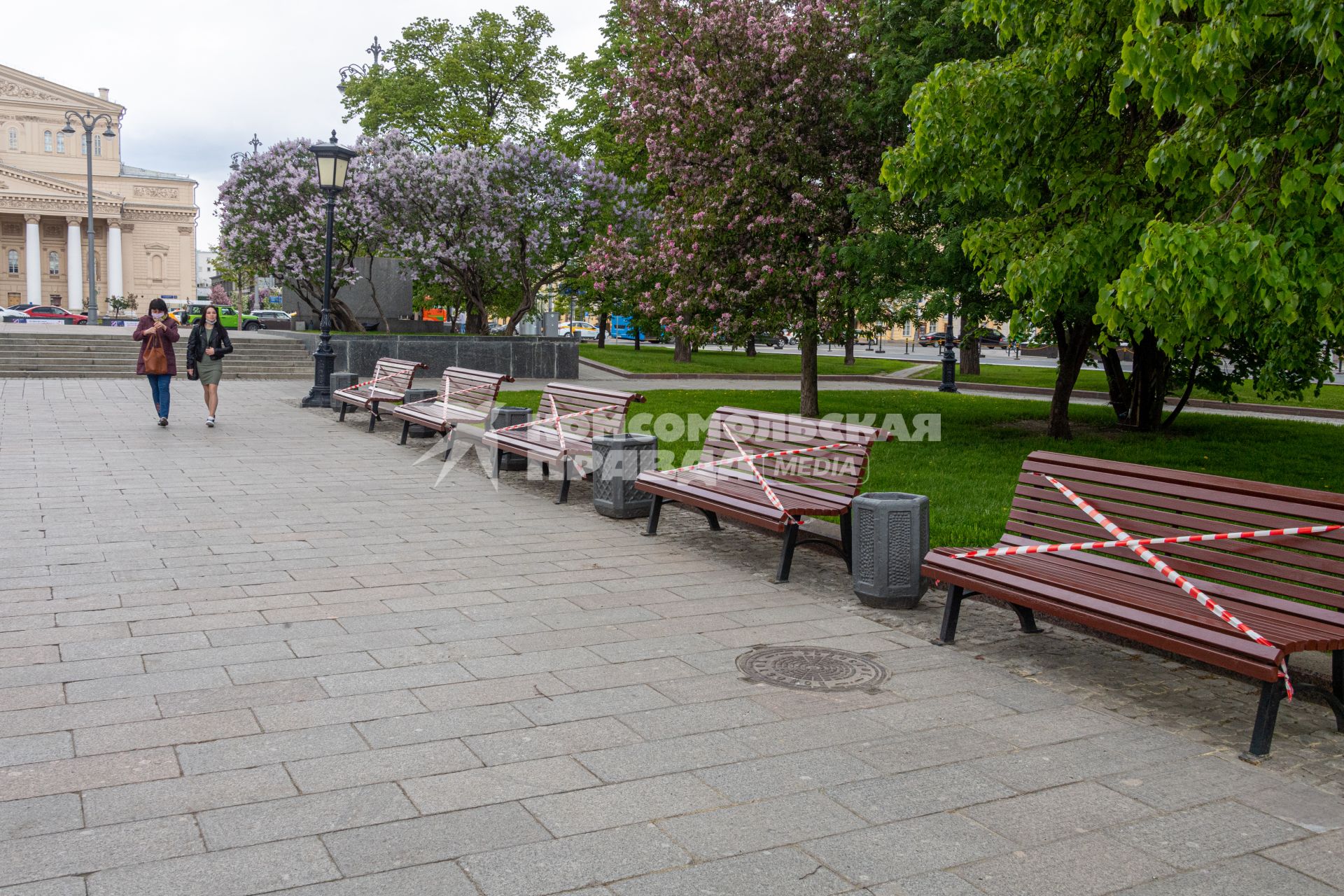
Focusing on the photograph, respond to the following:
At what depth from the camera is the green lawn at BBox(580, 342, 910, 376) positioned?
105 feet

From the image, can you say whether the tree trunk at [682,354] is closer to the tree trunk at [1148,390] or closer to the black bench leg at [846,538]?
the tree trunk at [1148,390]

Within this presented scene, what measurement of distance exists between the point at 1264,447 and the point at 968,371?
18359 mm

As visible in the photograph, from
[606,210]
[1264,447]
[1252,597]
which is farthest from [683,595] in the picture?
[606,210]

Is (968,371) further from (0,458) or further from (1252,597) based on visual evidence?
(1252,597)

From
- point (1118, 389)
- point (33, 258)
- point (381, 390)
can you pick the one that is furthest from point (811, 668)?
point (33, 258)

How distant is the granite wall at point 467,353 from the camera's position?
25719 millimetres

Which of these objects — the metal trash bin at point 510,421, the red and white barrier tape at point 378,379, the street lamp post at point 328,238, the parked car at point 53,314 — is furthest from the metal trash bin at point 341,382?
the parked car at point 53,314

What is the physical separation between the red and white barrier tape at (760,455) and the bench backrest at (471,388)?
4.94m

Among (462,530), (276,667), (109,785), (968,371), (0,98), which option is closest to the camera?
(109,785)

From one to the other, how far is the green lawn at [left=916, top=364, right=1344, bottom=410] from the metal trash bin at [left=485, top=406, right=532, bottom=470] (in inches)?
460

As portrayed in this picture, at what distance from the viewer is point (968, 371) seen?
109ft

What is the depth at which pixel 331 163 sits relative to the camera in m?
18.5

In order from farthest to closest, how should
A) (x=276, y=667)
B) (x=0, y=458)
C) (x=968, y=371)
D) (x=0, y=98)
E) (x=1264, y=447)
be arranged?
(x=0, y=98) < (x=968, y=371) < (x=1264, y=447) < (x=0, y=458) < (x=276, y=667)

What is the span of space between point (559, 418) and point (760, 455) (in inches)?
143
